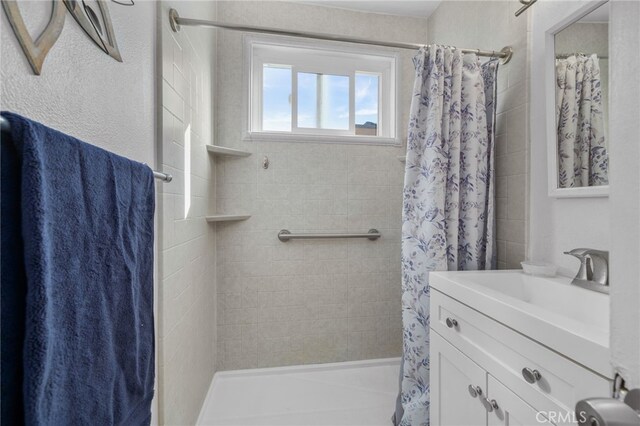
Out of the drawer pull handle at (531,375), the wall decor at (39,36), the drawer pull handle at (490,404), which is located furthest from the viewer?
the drawer pull handle at (490,404)

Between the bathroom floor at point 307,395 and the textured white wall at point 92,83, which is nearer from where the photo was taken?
the textured white wall at point 92,83

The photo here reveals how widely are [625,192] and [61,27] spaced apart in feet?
2.92

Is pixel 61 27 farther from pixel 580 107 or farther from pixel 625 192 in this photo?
pixel 580 107

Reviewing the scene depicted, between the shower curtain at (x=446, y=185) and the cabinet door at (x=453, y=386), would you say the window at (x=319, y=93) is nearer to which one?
the shower curtain at (x=446, y=185)

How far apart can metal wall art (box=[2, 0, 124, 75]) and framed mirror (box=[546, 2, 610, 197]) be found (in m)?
1.43

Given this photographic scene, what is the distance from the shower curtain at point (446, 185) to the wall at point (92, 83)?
1105mm

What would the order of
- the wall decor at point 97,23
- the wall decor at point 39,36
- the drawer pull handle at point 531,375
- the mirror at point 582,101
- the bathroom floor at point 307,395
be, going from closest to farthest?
the wall decor at point 39,36 → the wall decor at point 97,23 → the drawer pull handle at point 531,375 → the mirror at point 582,101 → the bathroom floor at point 307,395

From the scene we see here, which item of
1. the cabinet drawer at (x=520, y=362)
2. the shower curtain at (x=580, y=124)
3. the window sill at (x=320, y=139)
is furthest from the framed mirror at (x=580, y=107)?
the window sill at (x=320, y=139)

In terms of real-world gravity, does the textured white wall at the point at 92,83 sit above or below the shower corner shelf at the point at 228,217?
above

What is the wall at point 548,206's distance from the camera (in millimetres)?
1030

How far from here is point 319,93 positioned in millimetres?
2090

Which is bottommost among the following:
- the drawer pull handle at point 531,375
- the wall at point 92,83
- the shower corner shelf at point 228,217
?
the drawer pull handle at point 531,375

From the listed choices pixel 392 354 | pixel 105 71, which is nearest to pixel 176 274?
pixel 105 71

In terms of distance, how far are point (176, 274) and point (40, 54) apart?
87 centimetres
